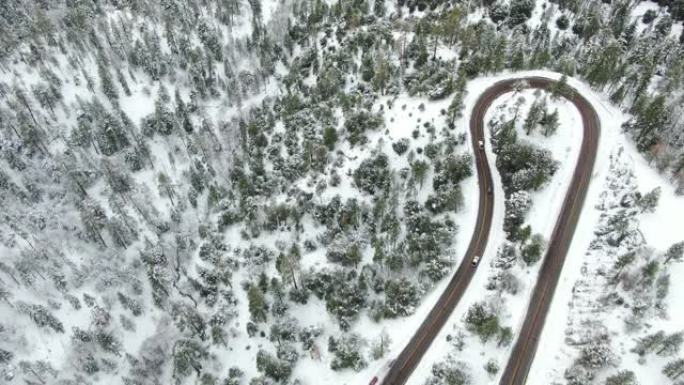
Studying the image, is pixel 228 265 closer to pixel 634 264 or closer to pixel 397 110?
pixel 397 110

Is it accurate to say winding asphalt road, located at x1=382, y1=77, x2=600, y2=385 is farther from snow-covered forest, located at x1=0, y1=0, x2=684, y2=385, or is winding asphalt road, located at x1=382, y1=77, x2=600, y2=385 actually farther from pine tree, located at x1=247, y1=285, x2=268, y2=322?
pine tree, located at x1=247, y1=285, x2=268, y2=322

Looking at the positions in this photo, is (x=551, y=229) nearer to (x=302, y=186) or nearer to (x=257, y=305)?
(x=302, y=186)

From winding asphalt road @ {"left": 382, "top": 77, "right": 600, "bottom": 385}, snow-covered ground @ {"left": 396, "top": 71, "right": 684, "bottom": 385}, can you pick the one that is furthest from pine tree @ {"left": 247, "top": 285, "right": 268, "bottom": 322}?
snow-covered ground @ {"left": 396, "top": 71, "right": 684, "bottom": 385}

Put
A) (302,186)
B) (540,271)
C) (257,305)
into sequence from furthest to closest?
(302,186)
(257,305)
(540,271)

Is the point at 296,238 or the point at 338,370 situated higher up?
the point at 296,238

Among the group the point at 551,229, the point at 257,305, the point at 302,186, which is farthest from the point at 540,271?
the point at 302,186

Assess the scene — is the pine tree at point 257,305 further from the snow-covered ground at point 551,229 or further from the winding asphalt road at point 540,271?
the snow-covered ground at point 551,229

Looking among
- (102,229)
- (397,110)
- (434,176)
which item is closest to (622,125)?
(434,176)
